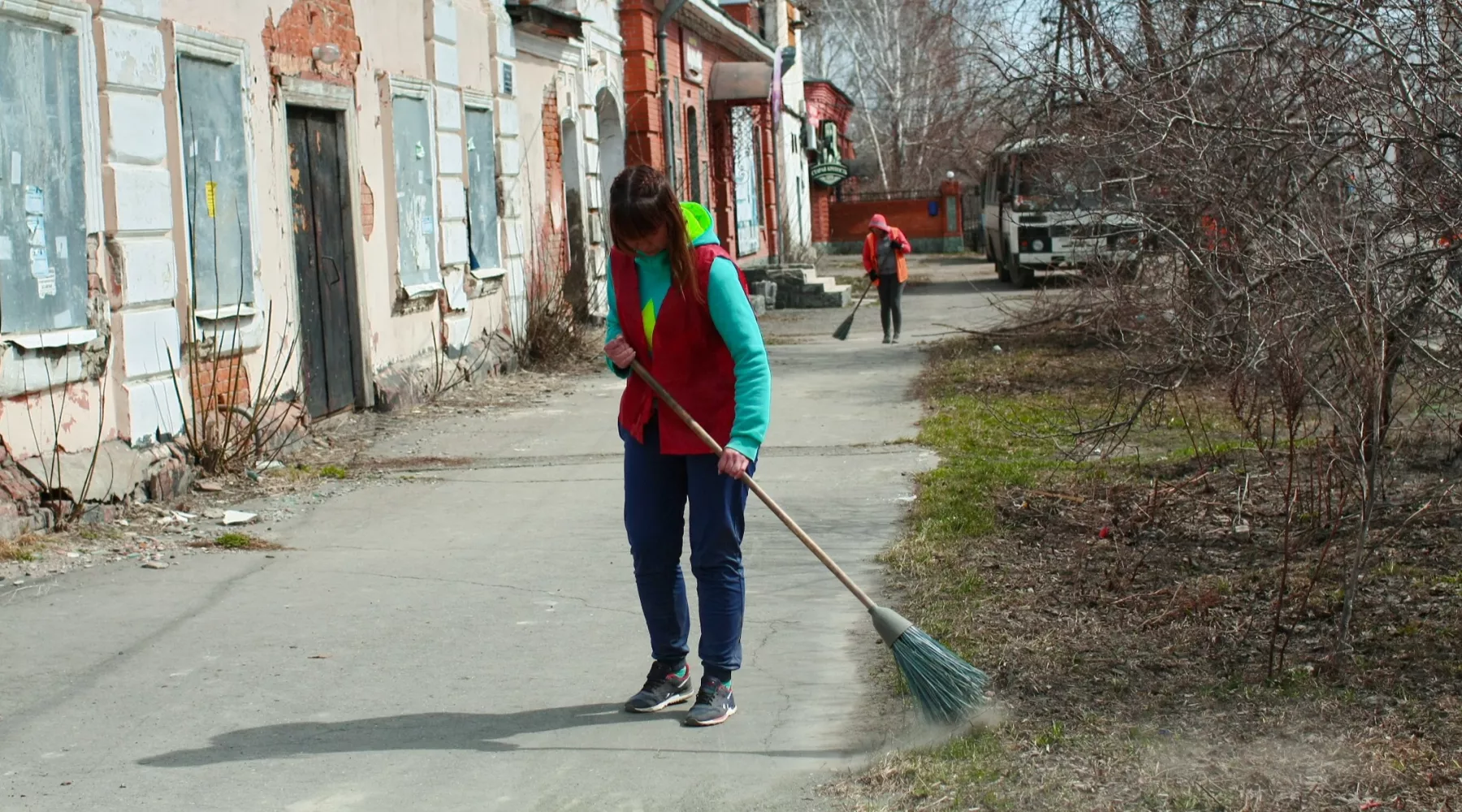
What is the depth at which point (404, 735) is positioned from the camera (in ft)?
14.9

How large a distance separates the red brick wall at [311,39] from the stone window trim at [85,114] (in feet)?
7.07

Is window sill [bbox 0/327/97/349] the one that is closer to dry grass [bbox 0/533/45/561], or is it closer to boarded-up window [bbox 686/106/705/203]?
dry grass [bbox 0/533/45/561]

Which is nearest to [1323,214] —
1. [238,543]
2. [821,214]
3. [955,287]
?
[238,543]

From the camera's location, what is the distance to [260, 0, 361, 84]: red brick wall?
33.0 feet

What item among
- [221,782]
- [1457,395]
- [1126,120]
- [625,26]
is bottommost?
[221,782]

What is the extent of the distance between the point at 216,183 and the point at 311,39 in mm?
1849

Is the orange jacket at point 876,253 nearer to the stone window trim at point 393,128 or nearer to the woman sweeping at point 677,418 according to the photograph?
the stone window trim at point 393,128

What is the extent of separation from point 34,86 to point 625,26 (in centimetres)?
1356

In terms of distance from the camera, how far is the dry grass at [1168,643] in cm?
386

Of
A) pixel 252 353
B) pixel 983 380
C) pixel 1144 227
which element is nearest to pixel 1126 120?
pixel 1144 227

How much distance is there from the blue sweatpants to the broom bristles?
1.69 ft

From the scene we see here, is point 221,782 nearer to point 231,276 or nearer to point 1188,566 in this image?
point 1188,566

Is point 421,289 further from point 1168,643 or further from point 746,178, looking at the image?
point 746,178

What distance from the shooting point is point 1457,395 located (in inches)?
228
